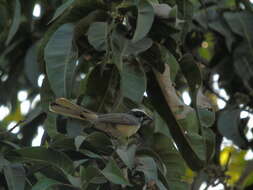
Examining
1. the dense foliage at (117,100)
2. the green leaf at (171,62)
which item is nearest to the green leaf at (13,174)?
the dense foliage at (117,100)

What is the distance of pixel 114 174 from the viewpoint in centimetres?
185

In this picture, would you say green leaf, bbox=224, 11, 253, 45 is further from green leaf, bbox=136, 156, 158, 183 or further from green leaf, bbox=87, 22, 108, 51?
green leaf, bbox=136, 156, 158, 183

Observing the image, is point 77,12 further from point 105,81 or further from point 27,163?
point 27,163

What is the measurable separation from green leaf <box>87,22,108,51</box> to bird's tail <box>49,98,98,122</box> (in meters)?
0.22

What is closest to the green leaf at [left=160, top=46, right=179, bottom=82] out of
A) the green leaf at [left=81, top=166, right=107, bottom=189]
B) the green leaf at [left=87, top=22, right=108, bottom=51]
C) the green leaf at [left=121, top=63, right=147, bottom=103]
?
the green leaf at [left=121, top=63, right=147, bottom=103]

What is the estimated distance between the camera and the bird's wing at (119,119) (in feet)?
7.62

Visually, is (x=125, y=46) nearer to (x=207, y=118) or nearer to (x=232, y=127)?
(x=207, y=118)

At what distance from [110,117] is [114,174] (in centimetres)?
52

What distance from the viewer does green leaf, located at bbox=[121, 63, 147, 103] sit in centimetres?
213

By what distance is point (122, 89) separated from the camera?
7.00 feet

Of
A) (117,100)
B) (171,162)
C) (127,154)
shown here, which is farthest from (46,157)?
(171,162)

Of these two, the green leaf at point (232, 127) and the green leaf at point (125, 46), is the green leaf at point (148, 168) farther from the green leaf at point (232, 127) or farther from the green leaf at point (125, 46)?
the green leaf at point (232, 127)

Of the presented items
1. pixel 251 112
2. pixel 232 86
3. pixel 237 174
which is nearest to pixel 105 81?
pixel 251 112

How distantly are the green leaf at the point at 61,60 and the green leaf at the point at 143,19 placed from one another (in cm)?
Answer: 24
